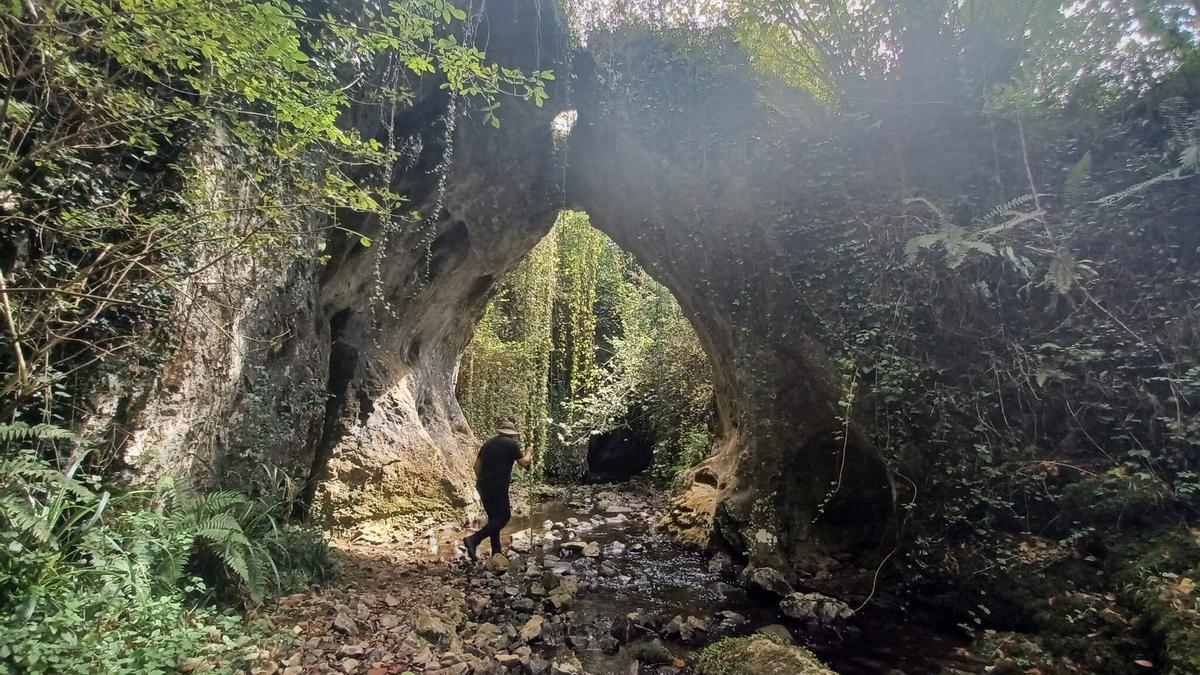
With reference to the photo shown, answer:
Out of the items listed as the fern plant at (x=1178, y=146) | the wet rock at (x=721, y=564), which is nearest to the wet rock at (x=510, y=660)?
the wet rock at (x=721, y=564)

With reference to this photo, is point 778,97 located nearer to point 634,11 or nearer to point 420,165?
point 634,11

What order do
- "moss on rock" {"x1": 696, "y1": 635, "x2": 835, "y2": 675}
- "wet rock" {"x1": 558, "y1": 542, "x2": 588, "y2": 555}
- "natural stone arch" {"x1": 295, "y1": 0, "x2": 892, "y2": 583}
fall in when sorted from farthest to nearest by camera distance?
"wet rock" {"x1": 558, "y1": 542, "x2": 588, "y2": 555}, "natural stone arch" {"x1": 295, "y1": 0, "x2": 892, "y2": 583}, "moss on rock" {"x1": 696, "y1": 635, "x2": 835, "y2": 675}

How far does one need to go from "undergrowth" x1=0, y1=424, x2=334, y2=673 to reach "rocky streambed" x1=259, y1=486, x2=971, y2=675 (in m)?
0.46

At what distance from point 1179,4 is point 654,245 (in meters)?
6.19

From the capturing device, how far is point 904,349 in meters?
5.37

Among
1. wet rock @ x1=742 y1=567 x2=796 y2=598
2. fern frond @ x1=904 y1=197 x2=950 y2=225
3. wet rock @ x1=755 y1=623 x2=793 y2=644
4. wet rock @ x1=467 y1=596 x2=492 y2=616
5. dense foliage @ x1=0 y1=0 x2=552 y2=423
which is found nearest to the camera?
dense foliage @ x1=0 y1=0 x2=552 y2=423

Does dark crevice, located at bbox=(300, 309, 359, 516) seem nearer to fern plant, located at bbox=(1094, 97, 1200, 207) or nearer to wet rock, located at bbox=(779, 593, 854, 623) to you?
wet rock, located at bbox=(779, 593, 854, 623)

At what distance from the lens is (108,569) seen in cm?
289

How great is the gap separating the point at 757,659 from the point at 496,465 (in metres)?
3.90

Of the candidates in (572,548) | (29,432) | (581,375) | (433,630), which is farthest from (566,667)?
(581,375)

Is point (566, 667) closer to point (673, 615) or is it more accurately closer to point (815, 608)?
point (673, 615)

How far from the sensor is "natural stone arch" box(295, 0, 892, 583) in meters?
6.38

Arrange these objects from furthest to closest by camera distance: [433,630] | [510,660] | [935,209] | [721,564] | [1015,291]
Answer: [721,564]
[935,209]
[1015,291]
[433,630]
[510,660]

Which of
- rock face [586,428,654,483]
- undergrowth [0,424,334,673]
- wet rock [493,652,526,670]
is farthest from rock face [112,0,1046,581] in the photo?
rock face [586,428,654,483]
